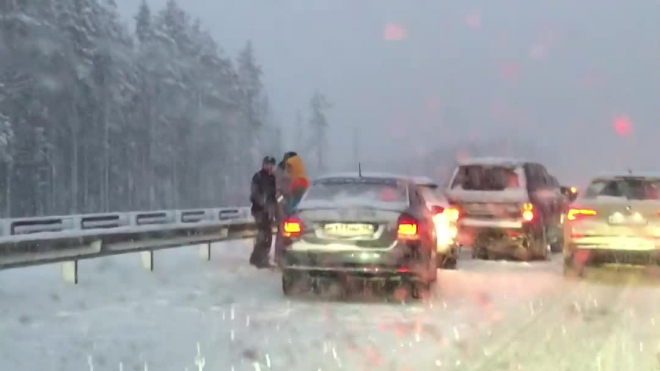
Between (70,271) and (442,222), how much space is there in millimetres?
5846

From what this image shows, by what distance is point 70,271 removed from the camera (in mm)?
11961

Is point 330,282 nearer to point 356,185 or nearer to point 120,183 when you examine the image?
point 356,185

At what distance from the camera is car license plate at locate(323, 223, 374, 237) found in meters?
10.3

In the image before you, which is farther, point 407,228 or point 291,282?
point 291,282

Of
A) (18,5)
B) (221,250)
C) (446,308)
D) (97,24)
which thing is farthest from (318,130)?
(446,308)

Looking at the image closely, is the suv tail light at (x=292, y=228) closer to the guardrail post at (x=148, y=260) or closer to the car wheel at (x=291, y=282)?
the car wheel at (x=291, y=282)

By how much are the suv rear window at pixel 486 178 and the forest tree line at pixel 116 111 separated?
114ft

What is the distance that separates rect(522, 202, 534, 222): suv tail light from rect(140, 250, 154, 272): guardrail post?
6768 millimetres

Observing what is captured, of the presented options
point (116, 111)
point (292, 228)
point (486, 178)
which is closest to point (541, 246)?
point (486, 178)

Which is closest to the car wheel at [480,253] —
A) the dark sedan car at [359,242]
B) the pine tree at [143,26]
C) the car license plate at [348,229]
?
the dark sedan car at [359,242]

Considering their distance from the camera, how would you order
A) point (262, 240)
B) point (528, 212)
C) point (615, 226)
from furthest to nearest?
point (528, 212) < point (262, 240) < point (615, 226)

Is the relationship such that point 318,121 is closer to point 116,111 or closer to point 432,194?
point 116,111

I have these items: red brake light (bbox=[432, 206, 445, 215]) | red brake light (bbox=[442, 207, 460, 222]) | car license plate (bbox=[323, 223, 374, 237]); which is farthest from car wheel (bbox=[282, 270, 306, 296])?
red brake light (bbox=[442, 207, 460, 222])

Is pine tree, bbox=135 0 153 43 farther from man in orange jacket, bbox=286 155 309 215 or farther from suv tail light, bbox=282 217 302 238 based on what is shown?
suv tail light, bbox=282 217 302 238
